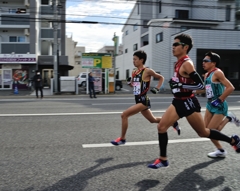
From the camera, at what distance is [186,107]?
3674mm

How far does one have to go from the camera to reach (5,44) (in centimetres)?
2636

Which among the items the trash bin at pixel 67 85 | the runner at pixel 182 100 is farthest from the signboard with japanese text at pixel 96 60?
the runner at pixel 182 100

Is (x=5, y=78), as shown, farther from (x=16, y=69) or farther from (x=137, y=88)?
(x=137, y=88)

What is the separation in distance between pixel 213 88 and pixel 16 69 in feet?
81.7

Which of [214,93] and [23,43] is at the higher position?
[23,43]

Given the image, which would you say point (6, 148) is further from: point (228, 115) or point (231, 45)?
point (231, 45)

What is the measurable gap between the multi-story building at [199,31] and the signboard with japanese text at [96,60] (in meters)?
5.12

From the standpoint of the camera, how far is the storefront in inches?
1005

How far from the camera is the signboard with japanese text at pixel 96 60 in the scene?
21.0 meters

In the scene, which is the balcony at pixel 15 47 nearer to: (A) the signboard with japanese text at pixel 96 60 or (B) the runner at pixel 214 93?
(A) the signboard with japanese text at pixel 96 60

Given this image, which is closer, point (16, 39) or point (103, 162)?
point (103, 162)

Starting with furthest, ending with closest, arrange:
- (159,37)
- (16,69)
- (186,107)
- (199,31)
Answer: (159,37)
(16,69)
(199,31)
(186,107)

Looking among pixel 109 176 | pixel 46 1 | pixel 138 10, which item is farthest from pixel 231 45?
pixel 109 176

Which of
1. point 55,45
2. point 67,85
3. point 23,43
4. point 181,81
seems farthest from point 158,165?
point 23,43
